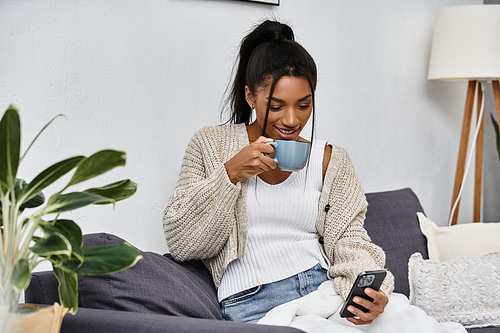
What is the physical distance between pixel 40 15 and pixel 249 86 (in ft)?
1.96

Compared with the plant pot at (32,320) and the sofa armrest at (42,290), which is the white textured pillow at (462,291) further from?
the plant pot at (32,320)

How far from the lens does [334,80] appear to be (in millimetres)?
2213

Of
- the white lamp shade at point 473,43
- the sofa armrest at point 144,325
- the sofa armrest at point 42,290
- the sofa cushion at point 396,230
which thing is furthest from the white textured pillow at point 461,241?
the sofa armrest at point 42,290

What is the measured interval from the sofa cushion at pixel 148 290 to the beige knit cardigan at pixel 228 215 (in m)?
0.09

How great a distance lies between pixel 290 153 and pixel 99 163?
1.76 feet

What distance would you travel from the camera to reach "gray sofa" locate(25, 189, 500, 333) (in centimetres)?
85

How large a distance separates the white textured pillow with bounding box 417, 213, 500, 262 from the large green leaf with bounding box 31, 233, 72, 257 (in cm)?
150

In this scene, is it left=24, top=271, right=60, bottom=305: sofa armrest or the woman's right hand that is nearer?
left=24, top=271, right=60, bottom=305: sofa armrest

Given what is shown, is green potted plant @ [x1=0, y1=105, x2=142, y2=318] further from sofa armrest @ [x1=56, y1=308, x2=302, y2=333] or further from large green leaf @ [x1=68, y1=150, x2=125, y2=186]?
sofa armrest @ [x1=56, y1=308, x2=302, y2=333]

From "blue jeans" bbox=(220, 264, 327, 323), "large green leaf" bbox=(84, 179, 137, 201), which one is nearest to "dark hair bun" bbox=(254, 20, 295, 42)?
"blue jeans" bbox=(220, 264, 327, 323)

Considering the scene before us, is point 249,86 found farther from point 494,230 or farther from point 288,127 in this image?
point 494,230

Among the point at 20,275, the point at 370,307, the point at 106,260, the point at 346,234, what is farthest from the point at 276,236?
the point at 20,275

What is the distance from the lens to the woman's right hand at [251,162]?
121 centimetres

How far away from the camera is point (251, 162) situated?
1224mm
